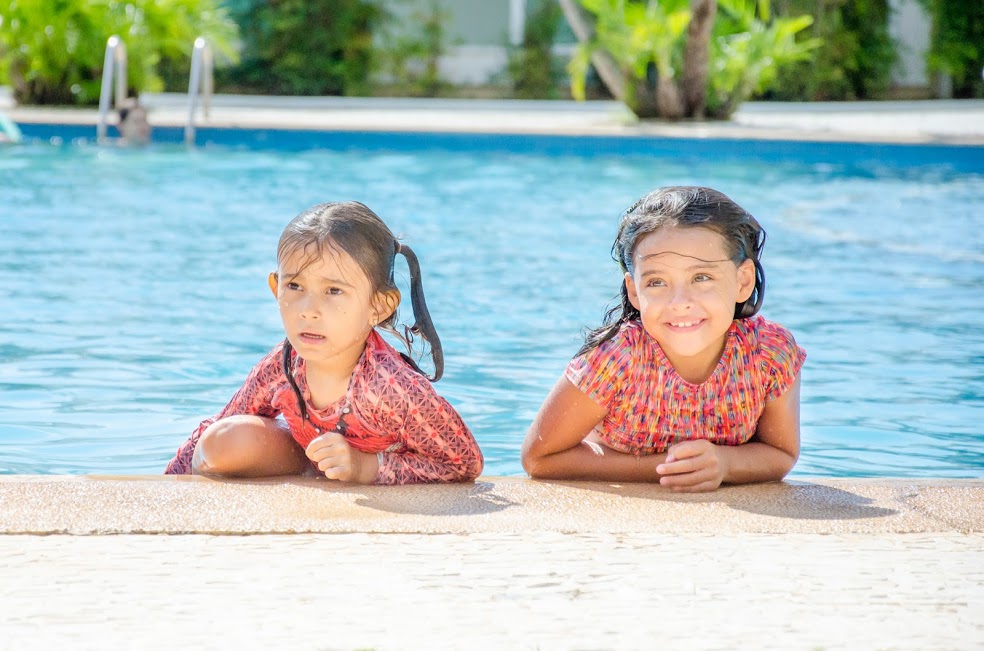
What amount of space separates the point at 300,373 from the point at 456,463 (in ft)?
1.43

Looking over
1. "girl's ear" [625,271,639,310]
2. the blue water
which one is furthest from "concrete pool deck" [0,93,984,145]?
"girl's ear" [625,271,639,310]

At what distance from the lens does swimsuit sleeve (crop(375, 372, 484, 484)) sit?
298cm

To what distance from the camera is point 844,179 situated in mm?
12102

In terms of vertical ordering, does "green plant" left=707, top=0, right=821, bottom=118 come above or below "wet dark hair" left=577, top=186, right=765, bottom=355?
above

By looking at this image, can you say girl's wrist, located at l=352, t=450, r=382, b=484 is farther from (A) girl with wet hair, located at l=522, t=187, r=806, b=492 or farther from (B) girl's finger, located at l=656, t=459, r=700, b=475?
(B) girl's finger, located at l=656, t=459, r=700, b=475

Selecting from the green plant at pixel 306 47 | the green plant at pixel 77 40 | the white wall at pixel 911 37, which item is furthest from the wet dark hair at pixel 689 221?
the white wall at pixel 911 37

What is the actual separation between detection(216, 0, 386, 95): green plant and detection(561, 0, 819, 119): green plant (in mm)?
5629

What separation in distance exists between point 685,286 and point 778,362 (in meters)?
0.32

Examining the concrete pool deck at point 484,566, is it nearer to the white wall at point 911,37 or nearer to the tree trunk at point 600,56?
the tree trunk at point 600,56

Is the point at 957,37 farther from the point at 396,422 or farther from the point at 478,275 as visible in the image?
the point at 396,422

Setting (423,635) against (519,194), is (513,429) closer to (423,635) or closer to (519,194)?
(423,635)

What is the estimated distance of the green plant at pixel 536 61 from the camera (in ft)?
67.9

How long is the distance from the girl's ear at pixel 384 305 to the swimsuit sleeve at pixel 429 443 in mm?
159

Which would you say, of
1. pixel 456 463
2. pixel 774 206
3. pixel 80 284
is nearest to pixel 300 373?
pixel 456 463
